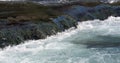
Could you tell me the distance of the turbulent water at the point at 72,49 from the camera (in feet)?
58.7

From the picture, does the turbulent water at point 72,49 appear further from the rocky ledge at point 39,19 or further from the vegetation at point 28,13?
the vegetation at point 28,13

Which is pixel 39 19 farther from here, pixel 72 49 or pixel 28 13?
pixel 72 49

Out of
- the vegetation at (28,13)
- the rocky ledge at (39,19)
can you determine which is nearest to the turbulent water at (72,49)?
the rocky ledge at (39,19)

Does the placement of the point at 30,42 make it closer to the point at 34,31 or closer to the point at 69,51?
the point at 34,31

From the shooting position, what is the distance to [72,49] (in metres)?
19.8

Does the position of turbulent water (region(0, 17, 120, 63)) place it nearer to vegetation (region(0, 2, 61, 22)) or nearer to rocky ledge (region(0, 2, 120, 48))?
rocky ledge (region(0, 2, 120, 48))

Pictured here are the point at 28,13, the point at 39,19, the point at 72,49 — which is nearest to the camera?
the point at 72,49

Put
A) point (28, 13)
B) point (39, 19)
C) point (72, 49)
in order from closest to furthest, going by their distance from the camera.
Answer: point (72, 49) → point (39, 19) → point (28, 13)

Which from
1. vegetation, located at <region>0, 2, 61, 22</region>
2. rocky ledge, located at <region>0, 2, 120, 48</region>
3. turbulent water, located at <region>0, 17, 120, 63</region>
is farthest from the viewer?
vegetation, located at <region>0, 2, 61, 22</region>

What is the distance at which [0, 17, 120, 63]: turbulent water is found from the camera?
17.9 meters

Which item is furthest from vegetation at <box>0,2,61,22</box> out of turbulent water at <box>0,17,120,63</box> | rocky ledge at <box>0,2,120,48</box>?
turbulent water at <box>0,17,120,63</box>

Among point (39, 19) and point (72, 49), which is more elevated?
point (39, 19)

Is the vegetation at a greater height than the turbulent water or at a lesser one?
greater

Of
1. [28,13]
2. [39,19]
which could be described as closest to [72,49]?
[39,19]
